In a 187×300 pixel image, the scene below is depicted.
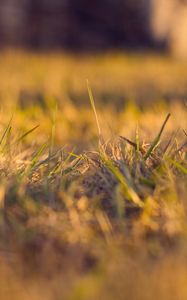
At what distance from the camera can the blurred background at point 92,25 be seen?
32.5ft

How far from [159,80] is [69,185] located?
497 centimetres

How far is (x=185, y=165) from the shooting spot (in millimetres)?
2223

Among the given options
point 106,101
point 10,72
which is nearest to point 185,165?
point 106,101

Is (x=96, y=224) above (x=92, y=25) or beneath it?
above

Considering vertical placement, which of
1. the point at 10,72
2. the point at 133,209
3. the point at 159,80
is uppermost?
the point at 133,209

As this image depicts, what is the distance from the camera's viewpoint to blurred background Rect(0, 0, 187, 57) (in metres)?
9.90

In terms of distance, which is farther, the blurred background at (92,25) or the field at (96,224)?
the blurred background at (92,25)

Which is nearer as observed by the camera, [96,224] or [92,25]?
[96,224]

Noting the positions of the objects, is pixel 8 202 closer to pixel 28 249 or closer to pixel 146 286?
pixel 28 249

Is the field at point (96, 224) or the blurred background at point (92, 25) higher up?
the field at point (96, 224)

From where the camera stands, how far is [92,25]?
33.9 ft

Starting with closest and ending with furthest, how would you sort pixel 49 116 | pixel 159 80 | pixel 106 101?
1. pixel 49 116
2. pixel 106 101
3. pixel 159 80

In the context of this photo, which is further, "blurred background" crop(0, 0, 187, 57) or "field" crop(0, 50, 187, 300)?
"blurred background" crop(0, 0, 187, 57)

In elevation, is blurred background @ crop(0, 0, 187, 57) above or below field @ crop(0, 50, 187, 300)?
below
